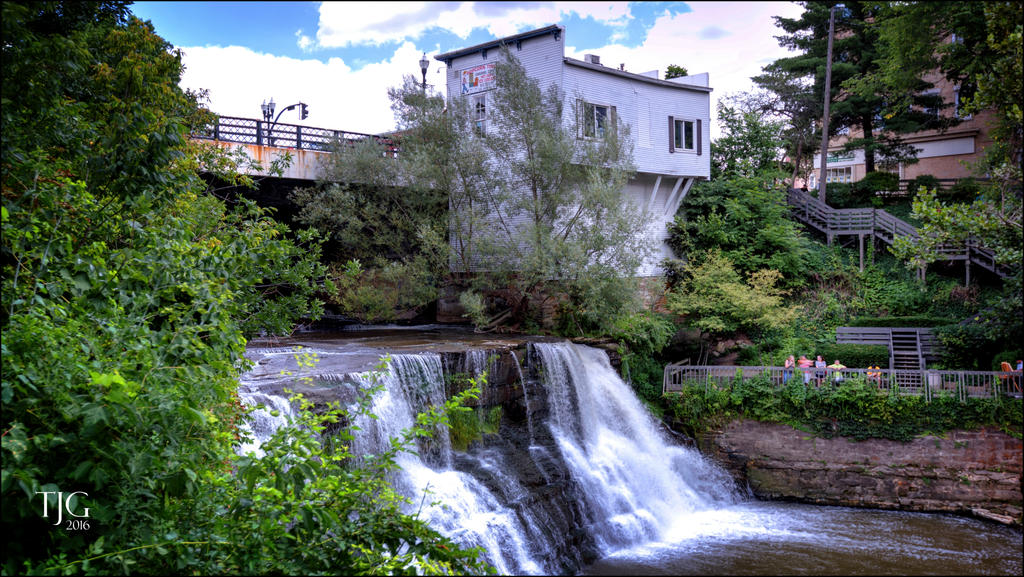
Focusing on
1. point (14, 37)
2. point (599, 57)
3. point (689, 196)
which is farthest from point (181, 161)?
point (689, 196)

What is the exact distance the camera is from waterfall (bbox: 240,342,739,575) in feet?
39.4

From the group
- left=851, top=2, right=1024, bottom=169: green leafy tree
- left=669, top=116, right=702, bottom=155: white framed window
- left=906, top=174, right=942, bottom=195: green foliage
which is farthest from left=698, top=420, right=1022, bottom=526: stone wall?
left=906, top=174, right=942, bottom=195: green foliage

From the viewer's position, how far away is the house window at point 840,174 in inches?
1815

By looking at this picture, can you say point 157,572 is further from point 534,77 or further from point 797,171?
point 797,171

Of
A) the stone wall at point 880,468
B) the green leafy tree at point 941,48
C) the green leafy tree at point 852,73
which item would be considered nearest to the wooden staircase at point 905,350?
the stone wall at point 880,468

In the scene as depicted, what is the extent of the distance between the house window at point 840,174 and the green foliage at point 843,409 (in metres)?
31.3

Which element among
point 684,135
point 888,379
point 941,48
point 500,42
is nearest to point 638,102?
point 684,135

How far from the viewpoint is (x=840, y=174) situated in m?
47.7

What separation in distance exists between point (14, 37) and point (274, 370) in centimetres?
855

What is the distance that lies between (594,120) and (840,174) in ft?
101

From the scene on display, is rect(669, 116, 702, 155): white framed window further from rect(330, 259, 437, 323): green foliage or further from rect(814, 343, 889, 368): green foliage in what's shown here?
rect(330, 259, 437, 323): green foliage

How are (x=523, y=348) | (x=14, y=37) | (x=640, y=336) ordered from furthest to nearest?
(x=640, y=336), (x=523, y=348), (x=14, y=37)

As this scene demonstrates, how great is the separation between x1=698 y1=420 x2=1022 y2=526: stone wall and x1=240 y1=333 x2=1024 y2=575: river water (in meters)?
0.44

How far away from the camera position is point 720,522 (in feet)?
51.9
